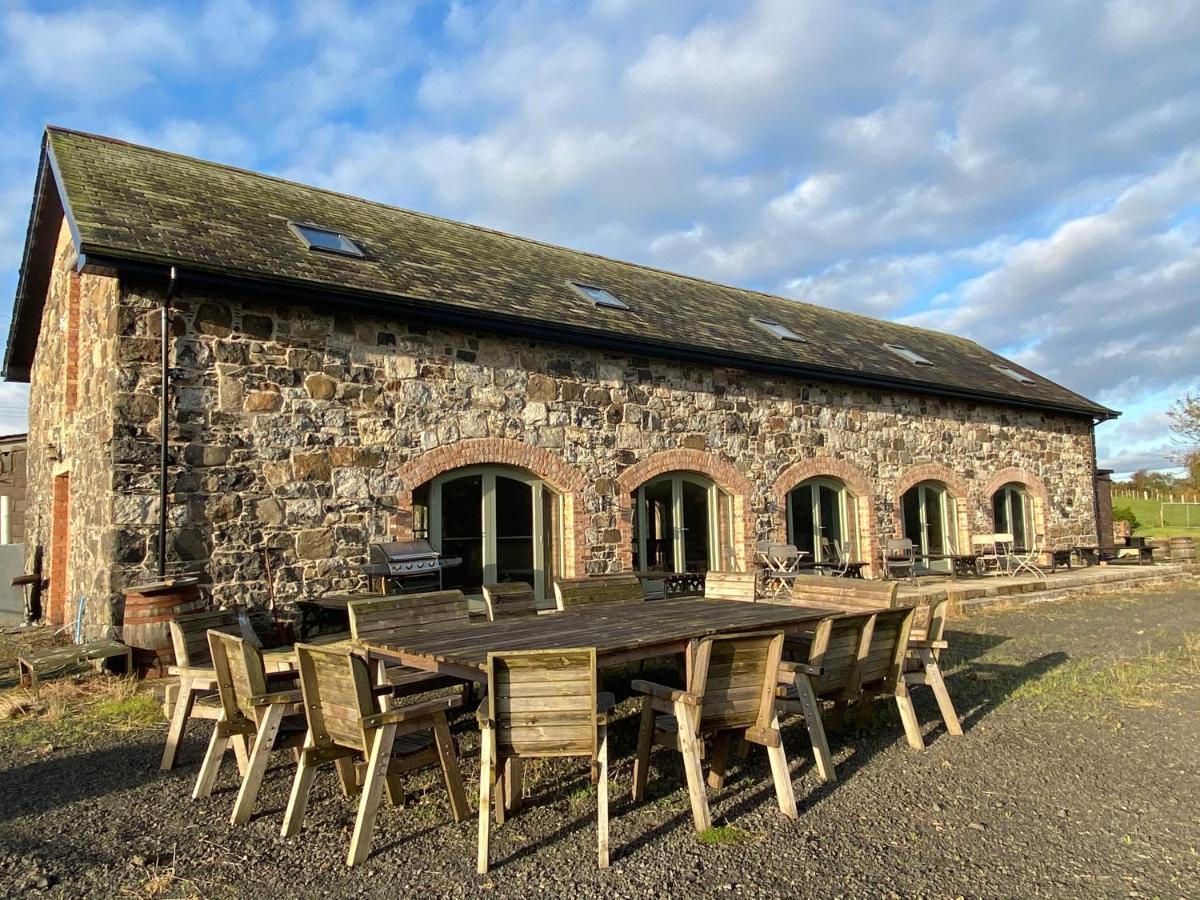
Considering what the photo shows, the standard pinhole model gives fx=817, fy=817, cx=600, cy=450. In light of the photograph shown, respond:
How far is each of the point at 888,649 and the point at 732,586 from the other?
2221 millimetres

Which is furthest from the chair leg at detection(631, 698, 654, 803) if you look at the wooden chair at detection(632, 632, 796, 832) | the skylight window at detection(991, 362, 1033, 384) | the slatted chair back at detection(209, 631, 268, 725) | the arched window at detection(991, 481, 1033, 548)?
the skylight window at detection(991, 362, 1033, 384)

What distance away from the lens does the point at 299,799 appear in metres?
3.62

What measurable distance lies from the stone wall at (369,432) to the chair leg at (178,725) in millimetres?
2896

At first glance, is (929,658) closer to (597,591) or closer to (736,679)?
(736,679)

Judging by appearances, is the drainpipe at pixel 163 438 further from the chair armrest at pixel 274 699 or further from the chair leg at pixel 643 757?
the chair leg at pixel 643 757

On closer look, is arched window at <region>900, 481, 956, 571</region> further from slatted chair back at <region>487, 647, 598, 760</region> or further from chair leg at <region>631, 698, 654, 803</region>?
slatted chair back at <region>487, 647, 598, 760</region>

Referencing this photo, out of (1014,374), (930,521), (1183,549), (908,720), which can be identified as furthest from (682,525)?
(1183,549)

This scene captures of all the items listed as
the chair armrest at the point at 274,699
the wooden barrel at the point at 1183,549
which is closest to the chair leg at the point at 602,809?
the chair armrest at the point at 274,699

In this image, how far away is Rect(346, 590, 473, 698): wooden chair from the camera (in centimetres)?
476

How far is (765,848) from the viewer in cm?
338

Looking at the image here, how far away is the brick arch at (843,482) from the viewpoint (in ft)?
37.9

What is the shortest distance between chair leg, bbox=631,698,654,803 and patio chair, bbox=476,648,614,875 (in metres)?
0.61

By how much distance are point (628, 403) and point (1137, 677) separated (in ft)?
19.4

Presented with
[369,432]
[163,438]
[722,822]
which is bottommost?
[722,822]
